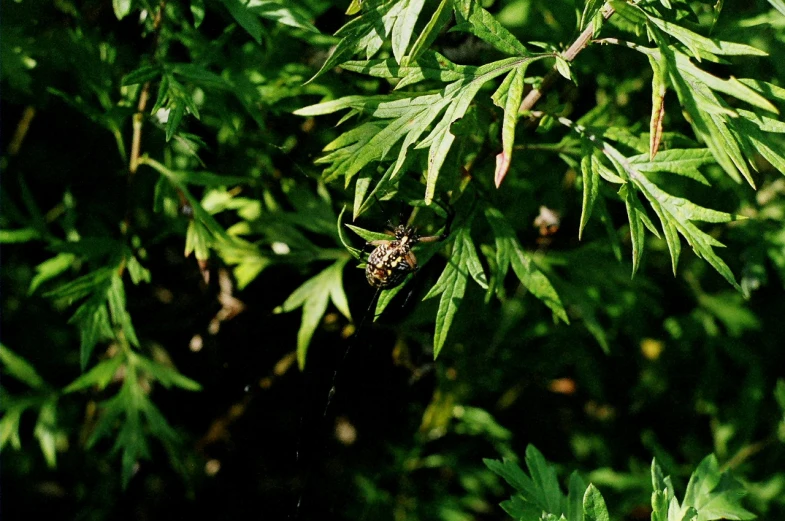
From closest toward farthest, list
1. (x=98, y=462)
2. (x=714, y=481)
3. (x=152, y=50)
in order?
(x=714, y=481) → (x=152, y=50) → (x=98, y=462)

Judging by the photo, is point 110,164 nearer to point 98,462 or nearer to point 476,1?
point 98,462

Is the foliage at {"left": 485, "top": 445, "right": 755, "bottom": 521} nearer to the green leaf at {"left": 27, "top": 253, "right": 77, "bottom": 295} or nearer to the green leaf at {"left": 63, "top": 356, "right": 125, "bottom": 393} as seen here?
the green leaf at {"left": 63, "top": 356, "right": 125, "bottom": 393}

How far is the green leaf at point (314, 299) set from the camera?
2.10 metres

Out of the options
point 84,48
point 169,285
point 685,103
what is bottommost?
point 169,285

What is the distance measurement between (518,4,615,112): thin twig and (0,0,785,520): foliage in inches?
0.5

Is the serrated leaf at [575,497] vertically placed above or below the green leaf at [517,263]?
below

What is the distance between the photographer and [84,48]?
2.14 metres

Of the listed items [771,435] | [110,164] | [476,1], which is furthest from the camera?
[771,435]

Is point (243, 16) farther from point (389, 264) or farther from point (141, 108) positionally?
point (389, 264)

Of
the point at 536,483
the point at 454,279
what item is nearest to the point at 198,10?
the point at 454,279

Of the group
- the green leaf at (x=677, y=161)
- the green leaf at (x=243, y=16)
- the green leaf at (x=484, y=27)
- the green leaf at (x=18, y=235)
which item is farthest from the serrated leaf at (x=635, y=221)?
the green leaf at (x=18, y=235)

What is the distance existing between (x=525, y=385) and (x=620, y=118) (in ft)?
4.20

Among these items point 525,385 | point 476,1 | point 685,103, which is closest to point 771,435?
point 525,385

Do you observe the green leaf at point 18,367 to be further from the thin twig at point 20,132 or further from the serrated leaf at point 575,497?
the serrated leaf at point 575,497
